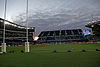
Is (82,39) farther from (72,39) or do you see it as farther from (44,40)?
(44,40)

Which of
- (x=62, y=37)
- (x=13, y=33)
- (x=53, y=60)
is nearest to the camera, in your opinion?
(x=53, y=60)

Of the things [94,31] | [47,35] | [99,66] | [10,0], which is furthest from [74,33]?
[99,66]

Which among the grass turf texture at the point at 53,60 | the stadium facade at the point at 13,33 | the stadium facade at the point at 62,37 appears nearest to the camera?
the grass turf texture at the point at 53,60

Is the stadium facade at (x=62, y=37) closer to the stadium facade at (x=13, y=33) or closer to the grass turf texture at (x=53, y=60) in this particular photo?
the stadium facade at (x=13, y=33)

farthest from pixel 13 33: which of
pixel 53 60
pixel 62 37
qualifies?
pixel 53 60

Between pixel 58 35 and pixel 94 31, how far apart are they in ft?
89.6

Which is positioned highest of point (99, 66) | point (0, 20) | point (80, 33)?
point (0, 20)

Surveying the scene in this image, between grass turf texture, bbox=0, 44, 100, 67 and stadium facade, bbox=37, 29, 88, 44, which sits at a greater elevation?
stadium facade, bbox=37, 29, 88, 44

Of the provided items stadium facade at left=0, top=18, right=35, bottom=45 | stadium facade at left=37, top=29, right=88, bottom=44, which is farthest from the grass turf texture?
stadium facade at left=37, top=29, right=88, bottom=44

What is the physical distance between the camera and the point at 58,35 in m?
78.4

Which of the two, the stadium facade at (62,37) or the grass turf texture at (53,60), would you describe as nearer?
the grass turf texture at (53,60)

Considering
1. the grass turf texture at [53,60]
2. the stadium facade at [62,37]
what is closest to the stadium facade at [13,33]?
the stadium facade at [62,37]

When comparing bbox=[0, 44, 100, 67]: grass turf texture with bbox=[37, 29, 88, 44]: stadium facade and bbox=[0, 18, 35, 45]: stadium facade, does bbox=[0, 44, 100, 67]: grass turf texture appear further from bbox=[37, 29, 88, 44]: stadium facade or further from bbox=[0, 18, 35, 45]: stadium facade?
bbox=[37, 29, 88, 44]: stadium facade

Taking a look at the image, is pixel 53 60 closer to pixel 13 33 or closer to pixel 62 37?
pixel 13 33
